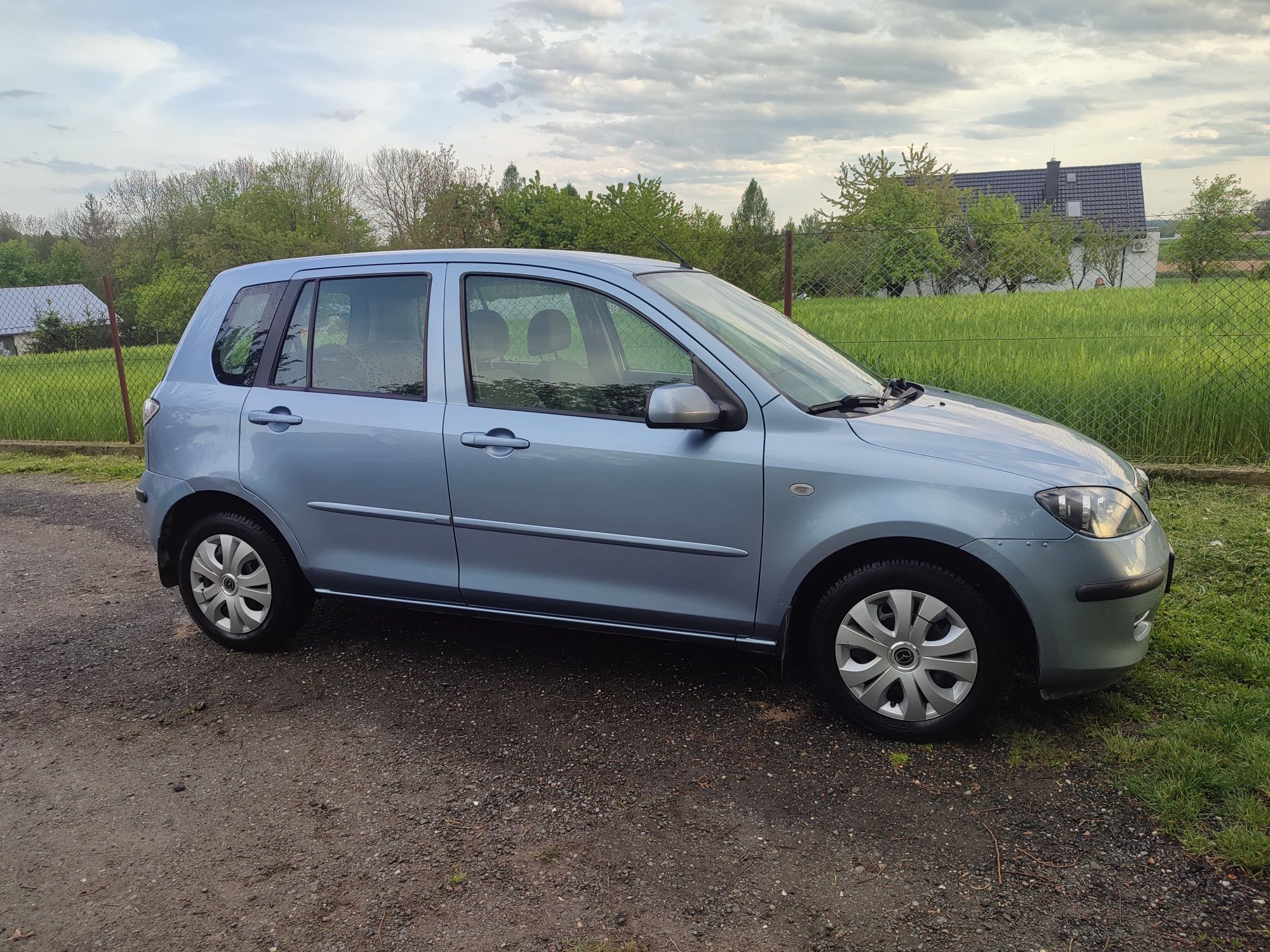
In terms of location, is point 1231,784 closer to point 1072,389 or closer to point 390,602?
point 390,602

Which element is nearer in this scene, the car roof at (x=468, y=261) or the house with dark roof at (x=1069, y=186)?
the car roof at (x=468, y=261)

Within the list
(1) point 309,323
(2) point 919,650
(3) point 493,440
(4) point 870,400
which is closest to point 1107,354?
(4) point 870,400

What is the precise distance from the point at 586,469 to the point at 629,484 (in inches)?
7.3

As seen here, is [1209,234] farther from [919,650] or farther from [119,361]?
[119,361]

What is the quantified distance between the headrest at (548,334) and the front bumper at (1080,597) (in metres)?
1.78

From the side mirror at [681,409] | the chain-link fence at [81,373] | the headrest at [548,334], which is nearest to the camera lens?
the side mirror at [681,409]

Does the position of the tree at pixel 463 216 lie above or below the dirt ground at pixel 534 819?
above

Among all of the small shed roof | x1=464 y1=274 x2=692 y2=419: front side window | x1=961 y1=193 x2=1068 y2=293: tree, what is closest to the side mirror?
x1=464 y1=274 x2=692 y2=419: front side window

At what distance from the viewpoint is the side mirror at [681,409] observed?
11.3 feet

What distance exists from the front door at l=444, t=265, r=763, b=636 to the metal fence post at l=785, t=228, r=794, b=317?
4383mm

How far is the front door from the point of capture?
3.55m

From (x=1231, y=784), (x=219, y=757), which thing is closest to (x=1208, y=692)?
(x=1231, y=784)

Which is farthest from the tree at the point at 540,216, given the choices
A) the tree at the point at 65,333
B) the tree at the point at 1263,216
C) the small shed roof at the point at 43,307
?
the tree at the point at 1263,216

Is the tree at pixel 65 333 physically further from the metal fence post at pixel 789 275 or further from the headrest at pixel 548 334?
the headrest at pixel 548 334
